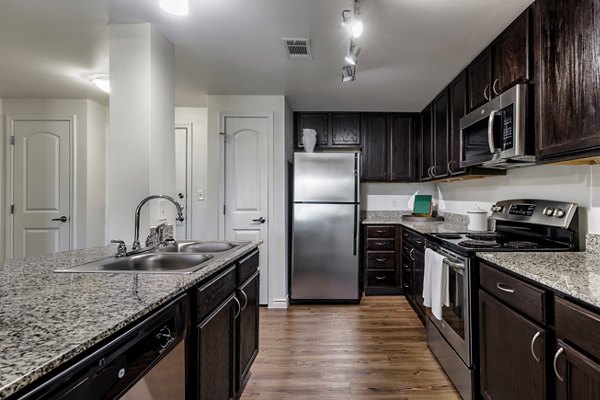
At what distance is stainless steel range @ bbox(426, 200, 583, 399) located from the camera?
1.78 meters

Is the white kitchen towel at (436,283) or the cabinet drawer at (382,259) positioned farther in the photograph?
the cabinet drawer at (382,259)

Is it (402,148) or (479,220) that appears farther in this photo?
(402,148)

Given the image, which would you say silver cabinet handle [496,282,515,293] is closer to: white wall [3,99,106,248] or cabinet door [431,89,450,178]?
cabinet door [431,89,450,178]

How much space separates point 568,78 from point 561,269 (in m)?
0.88

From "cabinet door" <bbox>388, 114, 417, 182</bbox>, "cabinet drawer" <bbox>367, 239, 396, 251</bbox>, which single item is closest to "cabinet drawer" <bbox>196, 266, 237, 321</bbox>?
"cabinet drawer" <bbox>367, 239, 396, 251</bbox>

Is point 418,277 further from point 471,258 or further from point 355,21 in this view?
point 355,21

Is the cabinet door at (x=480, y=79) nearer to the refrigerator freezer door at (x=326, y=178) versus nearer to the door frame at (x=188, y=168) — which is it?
the refrigerator freezer door at (x=326, y=178)

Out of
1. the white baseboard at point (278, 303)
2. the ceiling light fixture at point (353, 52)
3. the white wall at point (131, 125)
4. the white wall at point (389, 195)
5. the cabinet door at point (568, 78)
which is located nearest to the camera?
the cabinet door at point (568, 78)

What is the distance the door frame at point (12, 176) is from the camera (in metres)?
3.71

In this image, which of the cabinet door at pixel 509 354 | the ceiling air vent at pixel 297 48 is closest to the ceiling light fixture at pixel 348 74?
the ceiling air vent at pixel 297 48

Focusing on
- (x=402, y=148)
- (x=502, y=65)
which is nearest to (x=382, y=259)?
(x=402, y=148)

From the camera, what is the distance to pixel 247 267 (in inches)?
75.4

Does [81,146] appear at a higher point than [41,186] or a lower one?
higher

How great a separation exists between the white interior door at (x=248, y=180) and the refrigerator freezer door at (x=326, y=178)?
0.38 meters
